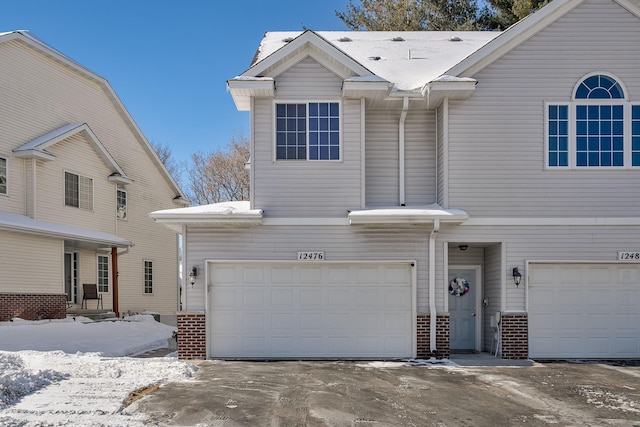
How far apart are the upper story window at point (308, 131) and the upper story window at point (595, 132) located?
15.9 ft

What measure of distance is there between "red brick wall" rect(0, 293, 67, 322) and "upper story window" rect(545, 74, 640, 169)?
14.9m

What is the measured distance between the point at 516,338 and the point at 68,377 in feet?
29.2

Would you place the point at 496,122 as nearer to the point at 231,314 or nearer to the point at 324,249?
the point at 324,249

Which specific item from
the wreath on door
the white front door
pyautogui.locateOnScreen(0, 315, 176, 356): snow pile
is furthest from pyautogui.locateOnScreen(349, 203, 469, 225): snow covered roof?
pyautogui.locateOnScreen(0, 315, 176, 356): snow pile

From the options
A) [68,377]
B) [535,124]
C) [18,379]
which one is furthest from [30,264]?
[535,124]

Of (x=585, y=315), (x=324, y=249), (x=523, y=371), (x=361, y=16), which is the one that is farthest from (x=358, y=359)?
(x=361, y=16)

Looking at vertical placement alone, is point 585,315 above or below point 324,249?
below

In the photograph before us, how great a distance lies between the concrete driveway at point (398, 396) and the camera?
6.50m

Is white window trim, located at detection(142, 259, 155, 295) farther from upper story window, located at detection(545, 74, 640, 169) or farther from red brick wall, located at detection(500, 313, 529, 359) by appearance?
upper story window, located at detection(545, 74, 640, 169)

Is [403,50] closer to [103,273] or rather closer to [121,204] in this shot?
[121,204]

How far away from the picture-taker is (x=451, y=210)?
10672 mm

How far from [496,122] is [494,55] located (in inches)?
60.0

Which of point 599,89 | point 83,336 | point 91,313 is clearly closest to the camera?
point 599,89

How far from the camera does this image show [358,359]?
10766 mm
